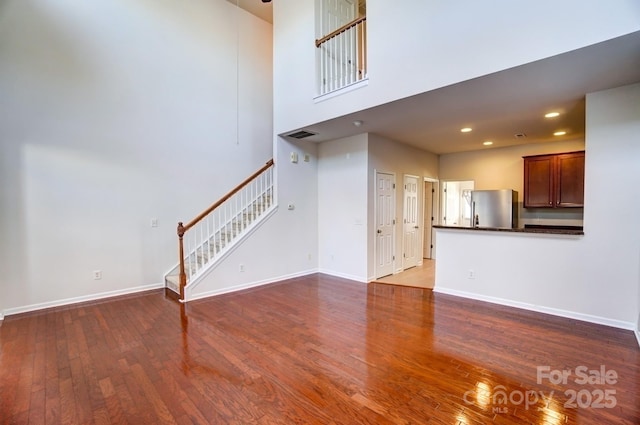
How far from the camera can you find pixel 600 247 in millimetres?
3377

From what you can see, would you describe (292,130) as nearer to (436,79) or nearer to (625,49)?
(436,79)

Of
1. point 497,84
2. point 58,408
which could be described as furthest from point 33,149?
point 497,84

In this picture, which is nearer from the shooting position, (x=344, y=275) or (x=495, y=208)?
(x=344, y=275)

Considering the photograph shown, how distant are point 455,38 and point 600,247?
291 cm

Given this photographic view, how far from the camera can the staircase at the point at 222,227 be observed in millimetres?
4617

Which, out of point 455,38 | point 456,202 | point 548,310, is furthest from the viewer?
point 456,202

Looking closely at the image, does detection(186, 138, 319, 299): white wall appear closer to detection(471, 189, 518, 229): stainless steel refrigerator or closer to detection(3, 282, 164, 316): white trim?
detection(3, 282, 164, 316): white trim

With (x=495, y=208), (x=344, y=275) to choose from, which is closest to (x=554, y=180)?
(x=495, y=208)

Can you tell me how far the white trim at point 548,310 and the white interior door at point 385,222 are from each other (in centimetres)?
121

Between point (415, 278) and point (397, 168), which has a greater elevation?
point (397, 168)

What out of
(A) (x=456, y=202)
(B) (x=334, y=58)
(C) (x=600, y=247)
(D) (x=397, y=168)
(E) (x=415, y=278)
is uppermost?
(B) (x=334, y=58)

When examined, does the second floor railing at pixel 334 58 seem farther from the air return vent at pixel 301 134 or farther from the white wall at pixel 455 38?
the air return vent at pixel 301 134

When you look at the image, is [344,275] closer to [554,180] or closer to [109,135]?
[554,180]

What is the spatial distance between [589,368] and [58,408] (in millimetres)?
4140
